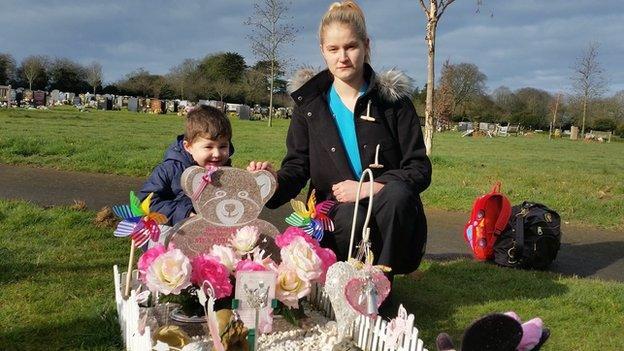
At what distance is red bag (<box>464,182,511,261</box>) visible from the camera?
199 inches

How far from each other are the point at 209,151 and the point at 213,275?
3.41ft

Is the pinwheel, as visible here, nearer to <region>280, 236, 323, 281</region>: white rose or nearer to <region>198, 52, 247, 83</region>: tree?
<region>280, 236, 323, 281</region>: white rose

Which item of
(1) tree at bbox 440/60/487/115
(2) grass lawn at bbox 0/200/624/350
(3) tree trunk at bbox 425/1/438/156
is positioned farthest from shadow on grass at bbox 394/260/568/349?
(1) tree at bbox 440/60/487/115

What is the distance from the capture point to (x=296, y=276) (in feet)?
8.61

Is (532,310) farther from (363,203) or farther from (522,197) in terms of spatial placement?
(522,197)

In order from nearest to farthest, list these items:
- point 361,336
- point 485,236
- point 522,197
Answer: point 361,336
point 485,236
point 522,197

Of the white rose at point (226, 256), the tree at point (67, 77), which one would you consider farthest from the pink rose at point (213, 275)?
the tree at point (67, 77)

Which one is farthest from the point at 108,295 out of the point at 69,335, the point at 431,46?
the point at 431,46

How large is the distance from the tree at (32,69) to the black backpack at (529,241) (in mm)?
61031

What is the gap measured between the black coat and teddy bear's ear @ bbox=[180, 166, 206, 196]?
0.70 m

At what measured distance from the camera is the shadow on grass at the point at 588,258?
5.14 meters

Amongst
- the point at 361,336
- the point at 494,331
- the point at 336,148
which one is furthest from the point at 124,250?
the point at 494,331

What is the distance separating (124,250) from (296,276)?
2456 mm

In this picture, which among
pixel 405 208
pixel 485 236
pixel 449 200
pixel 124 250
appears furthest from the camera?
pixel 449 200
